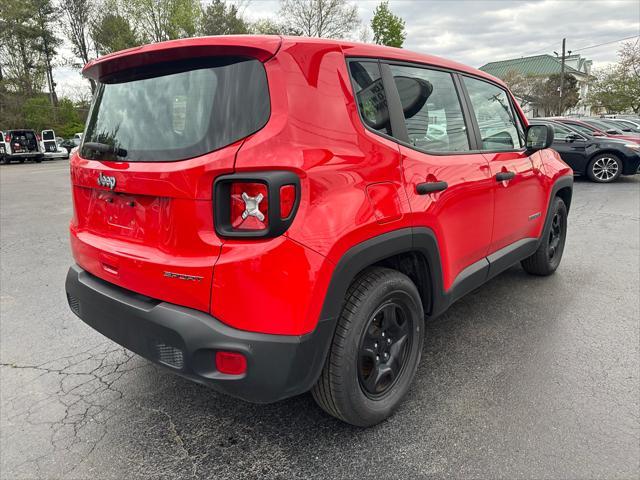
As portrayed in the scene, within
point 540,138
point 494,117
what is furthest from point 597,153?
point 494,117

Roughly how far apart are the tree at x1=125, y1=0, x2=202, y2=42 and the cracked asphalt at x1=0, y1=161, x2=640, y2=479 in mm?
43560

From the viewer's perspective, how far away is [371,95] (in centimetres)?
218

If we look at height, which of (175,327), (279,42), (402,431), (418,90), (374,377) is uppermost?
(279,42)

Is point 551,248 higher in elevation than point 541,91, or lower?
lower

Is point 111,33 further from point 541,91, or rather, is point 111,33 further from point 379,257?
point 541,91

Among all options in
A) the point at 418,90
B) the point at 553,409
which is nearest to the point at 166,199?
the point at 418,90

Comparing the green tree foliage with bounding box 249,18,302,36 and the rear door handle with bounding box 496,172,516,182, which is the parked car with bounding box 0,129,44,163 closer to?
the green tree foliage with bounding box 249,18,302,36

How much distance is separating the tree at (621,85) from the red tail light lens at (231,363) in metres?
55.3

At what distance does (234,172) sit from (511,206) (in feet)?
7.59

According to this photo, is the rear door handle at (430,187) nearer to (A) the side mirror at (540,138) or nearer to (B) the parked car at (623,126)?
(A) the side mirror at (540,138)

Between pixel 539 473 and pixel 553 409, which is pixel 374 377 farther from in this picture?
pixel 553 409

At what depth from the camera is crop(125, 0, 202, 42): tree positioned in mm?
40875

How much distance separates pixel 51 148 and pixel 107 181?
98.4ft

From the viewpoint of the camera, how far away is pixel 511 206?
10.8 ft
